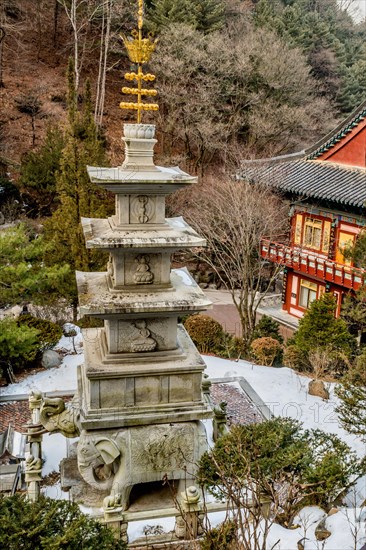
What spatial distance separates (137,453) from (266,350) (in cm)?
845

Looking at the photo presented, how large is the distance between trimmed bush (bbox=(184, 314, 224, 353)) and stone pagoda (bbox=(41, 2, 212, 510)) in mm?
7742

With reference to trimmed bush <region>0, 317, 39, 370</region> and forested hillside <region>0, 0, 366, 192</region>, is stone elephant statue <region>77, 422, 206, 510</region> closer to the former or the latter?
trimmed bush <region>0, 317, 39, 370</region>

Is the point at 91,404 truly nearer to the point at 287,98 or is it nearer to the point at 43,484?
the point at 43,484

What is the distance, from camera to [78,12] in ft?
112

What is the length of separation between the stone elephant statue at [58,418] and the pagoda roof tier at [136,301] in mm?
2353

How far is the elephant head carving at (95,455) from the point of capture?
9117mm

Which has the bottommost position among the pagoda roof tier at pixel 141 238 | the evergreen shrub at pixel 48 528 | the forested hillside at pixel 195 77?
the evergreen shrub at pixel 48 528

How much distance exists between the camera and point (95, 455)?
917 cm

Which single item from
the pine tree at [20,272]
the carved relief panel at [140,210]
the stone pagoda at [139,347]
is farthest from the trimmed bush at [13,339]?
the carved relief panel at [140,210]

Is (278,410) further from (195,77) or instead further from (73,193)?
(195,77)

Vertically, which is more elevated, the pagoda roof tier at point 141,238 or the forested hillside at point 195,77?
the forested hillside at point 195,77

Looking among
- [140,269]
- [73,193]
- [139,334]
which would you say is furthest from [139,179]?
[73,193]

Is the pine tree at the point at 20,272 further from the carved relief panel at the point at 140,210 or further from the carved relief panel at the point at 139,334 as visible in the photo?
the carved relief panel at the point at 140,210

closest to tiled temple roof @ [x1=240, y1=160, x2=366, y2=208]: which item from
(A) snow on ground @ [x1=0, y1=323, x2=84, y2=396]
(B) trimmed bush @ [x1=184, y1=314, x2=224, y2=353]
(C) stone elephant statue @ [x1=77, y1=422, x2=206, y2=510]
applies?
(B) trimmed bush @ [x1=184, y1=314, x2=224, y2=353]
